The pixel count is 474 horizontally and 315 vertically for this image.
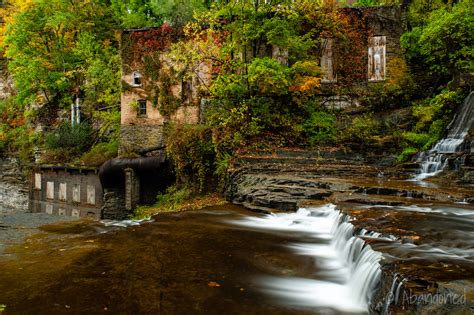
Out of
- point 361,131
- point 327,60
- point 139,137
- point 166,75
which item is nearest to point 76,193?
point 139,137

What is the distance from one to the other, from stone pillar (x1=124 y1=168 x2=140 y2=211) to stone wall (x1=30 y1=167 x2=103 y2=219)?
10.9ft

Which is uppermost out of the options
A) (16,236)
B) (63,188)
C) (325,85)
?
(325,85)

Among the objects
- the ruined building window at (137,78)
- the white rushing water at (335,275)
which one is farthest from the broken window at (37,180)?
the white rushing water at (335,275)

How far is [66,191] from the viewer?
24047mm

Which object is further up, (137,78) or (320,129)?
(137,78)

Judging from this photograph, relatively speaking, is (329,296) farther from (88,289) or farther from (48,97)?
(48,97)

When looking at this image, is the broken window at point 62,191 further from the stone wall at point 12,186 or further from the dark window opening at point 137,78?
the stone wall at point 12,186

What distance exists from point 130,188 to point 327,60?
14097 mm

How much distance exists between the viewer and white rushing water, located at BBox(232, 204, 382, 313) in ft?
14.8

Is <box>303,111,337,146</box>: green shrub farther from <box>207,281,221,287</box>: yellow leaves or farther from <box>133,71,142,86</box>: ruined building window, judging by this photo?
<box>207,281,221,287</box>: yellow leaves

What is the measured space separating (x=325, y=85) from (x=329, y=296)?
60.1 ft

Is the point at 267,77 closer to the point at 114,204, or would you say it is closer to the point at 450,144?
the point at 450,144

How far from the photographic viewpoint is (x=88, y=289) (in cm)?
469

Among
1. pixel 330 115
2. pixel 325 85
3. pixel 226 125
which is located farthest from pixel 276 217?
pixel 325 85
